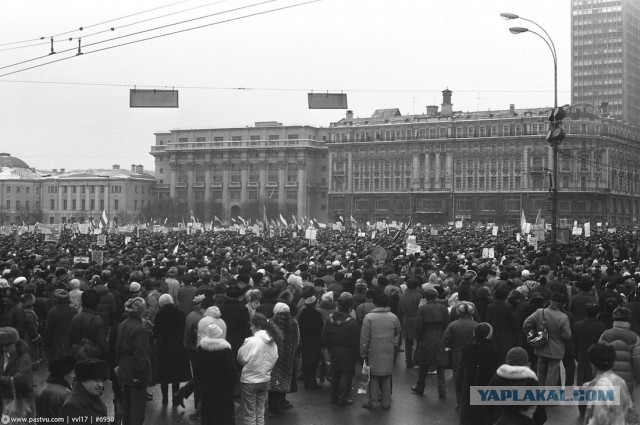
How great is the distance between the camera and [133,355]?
29.0 feet

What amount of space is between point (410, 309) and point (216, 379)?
5711mm

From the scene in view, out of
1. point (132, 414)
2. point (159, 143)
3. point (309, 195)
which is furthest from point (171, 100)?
point (159, 143)

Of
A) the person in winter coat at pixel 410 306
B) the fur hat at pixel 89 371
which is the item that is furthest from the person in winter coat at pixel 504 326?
the fur hat at pixel 89 371

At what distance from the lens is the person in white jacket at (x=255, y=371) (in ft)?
28.1

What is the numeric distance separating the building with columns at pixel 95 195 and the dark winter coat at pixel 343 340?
357 feet

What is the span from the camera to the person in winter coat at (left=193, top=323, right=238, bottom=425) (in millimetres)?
8133

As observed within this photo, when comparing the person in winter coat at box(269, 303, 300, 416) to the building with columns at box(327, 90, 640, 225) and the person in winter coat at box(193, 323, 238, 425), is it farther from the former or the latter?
the building with columns at box(327, 90, 640, 225)

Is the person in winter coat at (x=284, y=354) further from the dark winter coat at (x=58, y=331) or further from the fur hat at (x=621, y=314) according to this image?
the fur hat at (x=621, y=314)

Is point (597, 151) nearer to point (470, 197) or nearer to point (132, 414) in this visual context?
point (470, 197)

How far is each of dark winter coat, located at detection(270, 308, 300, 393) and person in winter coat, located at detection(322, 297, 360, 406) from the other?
856 mm

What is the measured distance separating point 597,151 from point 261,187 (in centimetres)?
4831

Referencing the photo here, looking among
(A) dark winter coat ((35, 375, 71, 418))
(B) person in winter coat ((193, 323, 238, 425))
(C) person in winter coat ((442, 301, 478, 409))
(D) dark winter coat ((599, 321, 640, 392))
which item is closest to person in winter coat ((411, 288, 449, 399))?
(C) person in winter coat ((442, 301, 478, 409))

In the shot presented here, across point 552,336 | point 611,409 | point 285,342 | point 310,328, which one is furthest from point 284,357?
point 611,409

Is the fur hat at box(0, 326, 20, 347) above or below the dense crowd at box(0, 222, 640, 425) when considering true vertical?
above
